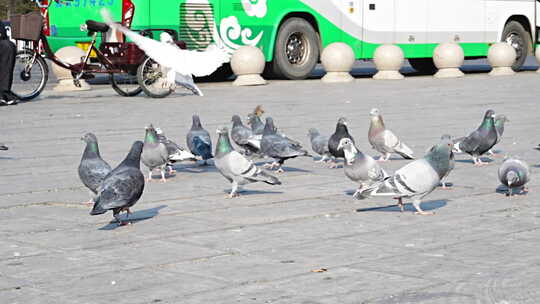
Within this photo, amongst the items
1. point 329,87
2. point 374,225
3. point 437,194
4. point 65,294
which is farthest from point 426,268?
point 329,87

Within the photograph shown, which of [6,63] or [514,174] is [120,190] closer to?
[514,174]

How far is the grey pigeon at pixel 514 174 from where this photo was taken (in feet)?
29.0

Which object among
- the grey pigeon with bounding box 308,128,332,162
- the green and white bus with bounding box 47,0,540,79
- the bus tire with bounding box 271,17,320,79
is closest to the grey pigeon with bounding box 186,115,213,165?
the grey pigeon with bounding box 308,128,332,162

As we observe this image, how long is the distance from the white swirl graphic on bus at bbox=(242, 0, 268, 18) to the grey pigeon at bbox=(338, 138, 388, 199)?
13.8 metres

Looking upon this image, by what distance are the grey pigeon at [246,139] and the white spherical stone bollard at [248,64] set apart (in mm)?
10746

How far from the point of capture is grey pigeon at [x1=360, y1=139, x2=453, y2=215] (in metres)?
8.16

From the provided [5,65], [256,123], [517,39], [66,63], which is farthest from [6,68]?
[517,39]

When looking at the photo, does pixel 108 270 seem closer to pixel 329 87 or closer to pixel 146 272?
pixel 146 272

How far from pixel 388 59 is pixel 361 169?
1576 cm

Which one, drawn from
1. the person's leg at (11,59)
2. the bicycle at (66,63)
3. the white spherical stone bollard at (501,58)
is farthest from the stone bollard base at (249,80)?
the white spherical stone bollard at (501,58)

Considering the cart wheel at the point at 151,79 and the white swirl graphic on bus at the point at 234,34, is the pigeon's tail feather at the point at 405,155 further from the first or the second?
the white swirl graphic on bus at the point at 234,34

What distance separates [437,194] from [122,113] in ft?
26.9

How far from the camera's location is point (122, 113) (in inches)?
655

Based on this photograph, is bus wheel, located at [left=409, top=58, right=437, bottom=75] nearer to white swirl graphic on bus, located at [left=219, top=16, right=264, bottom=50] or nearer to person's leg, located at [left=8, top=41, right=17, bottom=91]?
white swirl graphic on bus, located at [left=219, top=16, right=264, bottom=50]
